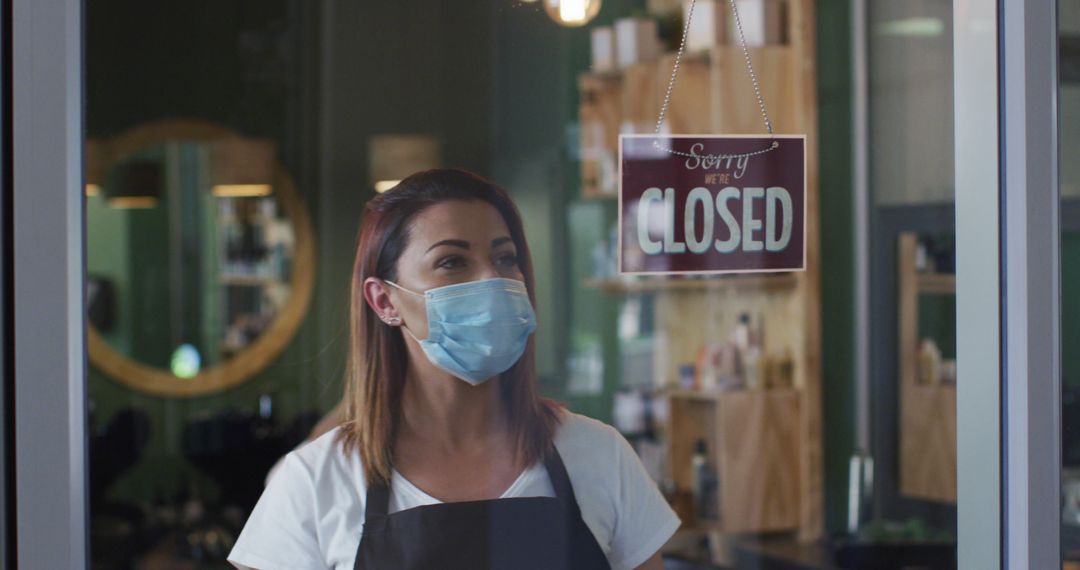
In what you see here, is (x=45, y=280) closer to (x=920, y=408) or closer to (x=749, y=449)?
(x=920, y=408)

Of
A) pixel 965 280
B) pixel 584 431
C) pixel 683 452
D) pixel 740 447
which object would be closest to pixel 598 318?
pixel 584 431

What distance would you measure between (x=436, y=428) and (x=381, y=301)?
6.3 inches

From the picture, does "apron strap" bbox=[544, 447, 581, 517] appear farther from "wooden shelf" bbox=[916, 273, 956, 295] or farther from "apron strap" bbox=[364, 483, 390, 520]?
"wooden shelf" bbox=[916, 273, 956, 295]

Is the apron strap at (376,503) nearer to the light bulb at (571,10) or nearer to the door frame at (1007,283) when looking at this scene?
the light bulb at (571,10)

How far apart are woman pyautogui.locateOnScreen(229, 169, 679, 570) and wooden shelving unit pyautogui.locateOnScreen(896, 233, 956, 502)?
673 millimetres

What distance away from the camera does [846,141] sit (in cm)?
188

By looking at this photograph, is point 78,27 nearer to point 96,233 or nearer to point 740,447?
point 96,233

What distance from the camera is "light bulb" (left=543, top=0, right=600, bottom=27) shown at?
1.37m

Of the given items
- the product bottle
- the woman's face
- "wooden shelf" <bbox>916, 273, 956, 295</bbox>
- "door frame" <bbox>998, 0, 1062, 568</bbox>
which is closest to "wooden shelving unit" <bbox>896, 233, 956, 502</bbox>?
"wooden shelf" <bbox>916, 273, 956, 295</bbox>

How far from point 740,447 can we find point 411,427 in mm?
2346

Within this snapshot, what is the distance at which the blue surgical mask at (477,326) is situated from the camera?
127 centimetres

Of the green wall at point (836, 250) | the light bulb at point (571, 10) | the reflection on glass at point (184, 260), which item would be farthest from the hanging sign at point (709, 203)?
the reflection on glass at point (184, 260)

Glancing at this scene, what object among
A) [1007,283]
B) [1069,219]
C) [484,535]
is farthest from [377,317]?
[1069,219]

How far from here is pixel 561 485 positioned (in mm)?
1343
